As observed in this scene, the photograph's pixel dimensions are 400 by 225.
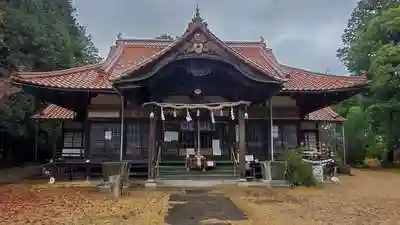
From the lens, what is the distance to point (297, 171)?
15016mm

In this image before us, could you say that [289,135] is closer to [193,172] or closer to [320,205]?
[193,172]

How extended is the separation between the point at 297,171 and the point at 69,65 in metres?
21.0

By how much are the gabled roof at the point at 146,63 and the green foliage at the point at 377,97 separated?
8431mm

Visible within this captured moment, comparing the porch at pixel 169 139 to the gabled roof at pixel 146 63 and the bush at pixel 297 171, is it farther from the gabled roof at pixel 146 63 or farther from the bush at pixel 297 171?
the bush at pixel 297 171

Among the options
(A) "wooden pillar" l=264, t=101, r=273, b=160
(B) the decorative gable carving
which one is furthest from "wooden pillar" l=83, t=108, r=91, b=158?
(A) "wooden pillar" l=264, t=101, r=273, b=160

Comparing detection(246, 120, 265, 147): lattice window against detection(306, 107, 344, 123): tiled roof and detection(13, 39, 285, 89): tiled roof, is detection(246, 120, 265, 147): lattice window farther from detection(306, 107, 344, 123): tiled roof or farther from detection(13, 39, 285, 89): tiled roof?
detection(306, 107, 344, 123): tiled roof


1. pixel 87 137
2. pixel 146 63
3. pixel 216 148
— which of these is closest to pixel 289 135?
pixel 216 148

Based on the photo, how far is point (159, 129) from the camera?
58.2 ft

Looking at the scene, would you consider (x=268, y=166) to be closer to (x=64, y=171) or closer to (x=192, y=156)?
(x=192, y=156)

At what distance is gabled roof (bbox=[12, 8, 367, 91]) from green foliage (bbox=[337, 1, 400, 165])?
843cm

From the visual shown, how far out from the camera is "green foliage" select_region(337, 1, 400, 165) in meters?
26.6

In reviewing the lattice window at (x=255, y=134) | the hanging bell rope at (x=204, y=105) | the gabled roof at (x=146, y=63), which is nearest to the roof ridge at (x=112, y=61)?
the gabled roof at (x=146, y=63)

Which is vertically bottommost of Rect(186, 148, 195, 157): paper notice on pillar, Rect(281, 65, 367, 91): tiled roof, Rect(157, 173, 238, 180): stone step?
Rect(157, 173, 238, 180): stone step

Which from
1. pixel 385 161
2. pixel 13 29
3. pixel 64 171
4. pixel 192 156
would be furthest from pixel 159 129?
pixel 385 161
